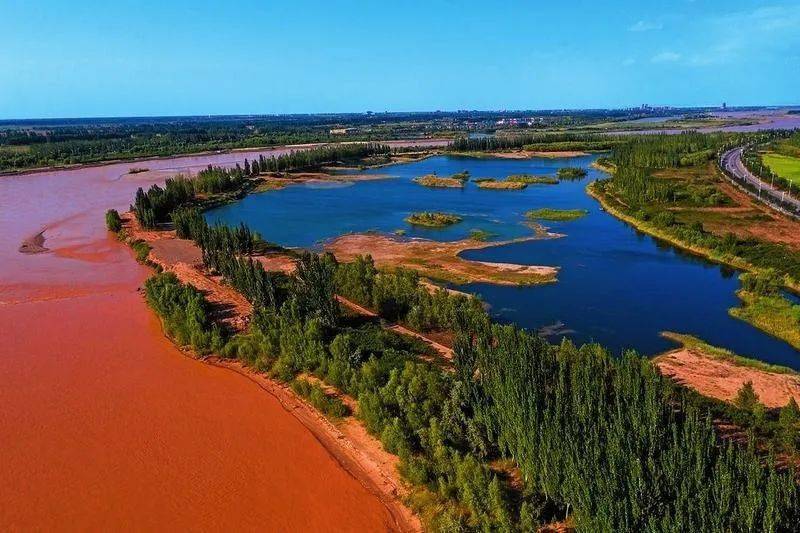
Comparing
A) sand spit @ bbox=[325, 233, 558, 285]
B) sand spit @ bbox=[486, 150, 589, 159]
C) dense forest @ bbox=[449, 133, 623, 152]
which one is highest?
dense forest @ bbox=[449, 133, 623, 152]

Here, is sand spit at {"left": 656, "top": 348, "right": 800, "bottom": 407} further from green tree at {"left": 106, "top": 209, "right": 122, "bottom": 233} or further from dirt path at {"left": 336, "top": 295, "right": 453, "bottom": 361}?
green tree at {"left": 106, "top": 209, "right": 122, "bottom": 233}

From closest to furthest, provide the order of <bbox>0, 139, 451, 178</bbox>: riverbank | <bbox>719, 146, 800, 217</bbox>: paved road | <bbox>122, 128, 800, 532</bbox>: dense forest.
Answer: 1. <bbox>122, 128, 800, 532</bbox>: dense forest
2. <bbox>719, 146, 800, 217</bbox>: paved road
3. <bbox>0, 139, 451, 178</bbox>: riverbank

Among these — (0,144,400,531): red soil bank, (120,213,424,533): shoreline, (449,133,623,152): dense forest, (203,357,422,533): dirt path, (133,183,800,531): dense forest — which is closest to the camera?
(133,183,800,531): dense forest

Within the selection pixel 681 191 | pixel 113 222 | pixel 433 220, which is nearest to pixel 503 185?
pixel 681 191

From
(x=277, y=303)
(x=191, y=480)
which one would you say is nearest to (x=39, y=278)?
(x=277, y=303)

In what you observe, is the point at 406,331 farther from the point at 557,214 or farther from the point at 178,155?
the point at 178,155

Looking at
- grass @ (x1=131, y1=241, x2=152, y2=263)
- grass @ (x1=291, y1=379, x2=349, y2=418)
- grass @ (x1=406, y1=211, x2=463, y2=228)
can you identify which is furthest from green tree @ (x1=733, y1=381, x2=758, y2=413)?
grass @ (x1=131, y1=241, x2=152, y2=263)

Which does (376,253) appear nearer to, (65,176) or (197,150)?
(65,176)
